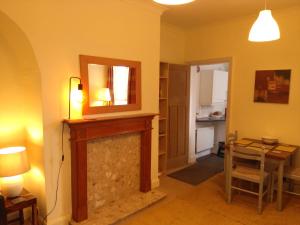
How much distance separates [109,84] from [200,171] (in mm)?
2601

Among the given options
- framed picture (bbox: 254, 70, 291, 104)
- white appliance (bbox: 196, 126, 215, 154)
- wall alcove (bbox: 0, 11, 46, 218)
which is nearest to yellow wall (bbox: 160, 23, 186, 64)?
framed picture (bbox: 254, 70, 291, 104)

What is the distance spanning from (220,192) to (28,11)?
3.37 meters

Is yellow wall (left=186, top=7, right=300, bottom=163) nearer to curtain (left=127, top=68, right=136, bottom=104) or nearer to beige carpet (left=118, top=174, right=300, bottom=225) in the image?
beige carpet (left=118, top=174, right=300, bottom=225)

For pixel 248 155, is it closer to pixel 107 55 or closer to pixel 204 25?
pixel 107 55

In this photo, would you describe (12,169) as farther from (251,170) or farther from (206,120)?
(206,120)

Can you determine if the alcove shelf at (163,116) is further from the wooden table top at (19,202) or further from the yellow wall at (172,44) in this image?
the wooden table top at (19,202)

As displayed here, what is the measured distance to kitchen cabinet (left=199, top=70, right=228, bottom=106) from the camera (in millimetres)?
5395

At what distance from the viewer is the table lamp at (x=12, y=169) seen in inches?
83.8

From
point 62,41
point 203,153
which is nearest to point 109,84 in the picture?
point 62,41

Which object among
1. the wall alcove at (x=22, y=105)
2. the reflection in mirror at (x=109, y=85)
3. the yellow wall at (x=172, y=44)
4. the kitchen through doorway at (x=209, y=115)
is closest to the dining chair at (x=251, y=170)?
the reflection in mirror at (x=109, y=85)

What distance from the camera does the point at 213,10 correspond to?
3.43 metres

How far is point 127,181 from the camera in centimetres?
313

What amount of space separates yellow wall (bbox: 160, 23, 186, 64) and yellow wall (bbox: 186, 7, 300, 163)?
0.26 meters

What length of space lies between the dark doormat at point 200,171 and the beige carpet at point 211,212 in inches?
18.6
